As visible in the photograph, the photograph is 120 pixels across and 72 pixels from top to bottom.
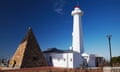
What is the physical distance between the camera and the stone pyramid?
105ft

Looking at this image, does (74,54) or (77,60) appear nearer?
(74,54)

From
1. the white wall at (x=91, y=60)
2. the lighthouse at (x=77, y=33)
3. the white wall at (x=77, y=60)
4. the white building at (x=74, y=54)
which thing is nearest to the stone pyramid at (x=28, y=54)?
the white building at (x=74, y=54)

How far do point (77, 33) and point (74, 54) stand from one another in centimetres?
652

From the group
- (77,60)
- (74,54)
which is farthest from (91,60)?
(74,54)

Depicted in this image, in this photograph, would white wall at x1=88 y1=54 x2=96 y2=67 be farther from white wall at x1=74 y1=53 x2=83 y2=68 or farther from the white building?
white wall at x1=74 y1=53 x2=83 y2=68

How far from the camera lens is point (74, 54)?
36688 mm

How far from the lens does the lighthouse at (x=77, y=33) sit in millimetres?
41184

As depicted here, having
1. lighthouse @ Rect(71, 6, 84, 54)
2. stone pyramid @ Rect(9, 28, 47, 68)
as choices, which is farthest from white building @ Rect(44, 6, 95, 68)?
stone pyramid @ Rect(9, 28, 47, 68)

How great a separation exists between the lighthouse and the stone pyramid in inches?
372

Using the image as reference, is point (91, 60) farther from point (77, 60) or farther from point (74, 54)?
point (74, 54)

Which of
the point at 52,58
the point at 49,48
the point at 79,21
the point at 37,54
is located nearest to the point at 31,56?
the point at 37,54

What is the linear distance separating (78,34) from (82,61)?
626 centimetres

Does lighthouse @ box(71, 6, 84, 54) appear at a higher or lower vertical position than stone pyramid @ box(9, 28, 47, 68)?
higher

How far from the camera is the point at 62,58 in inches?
1481
